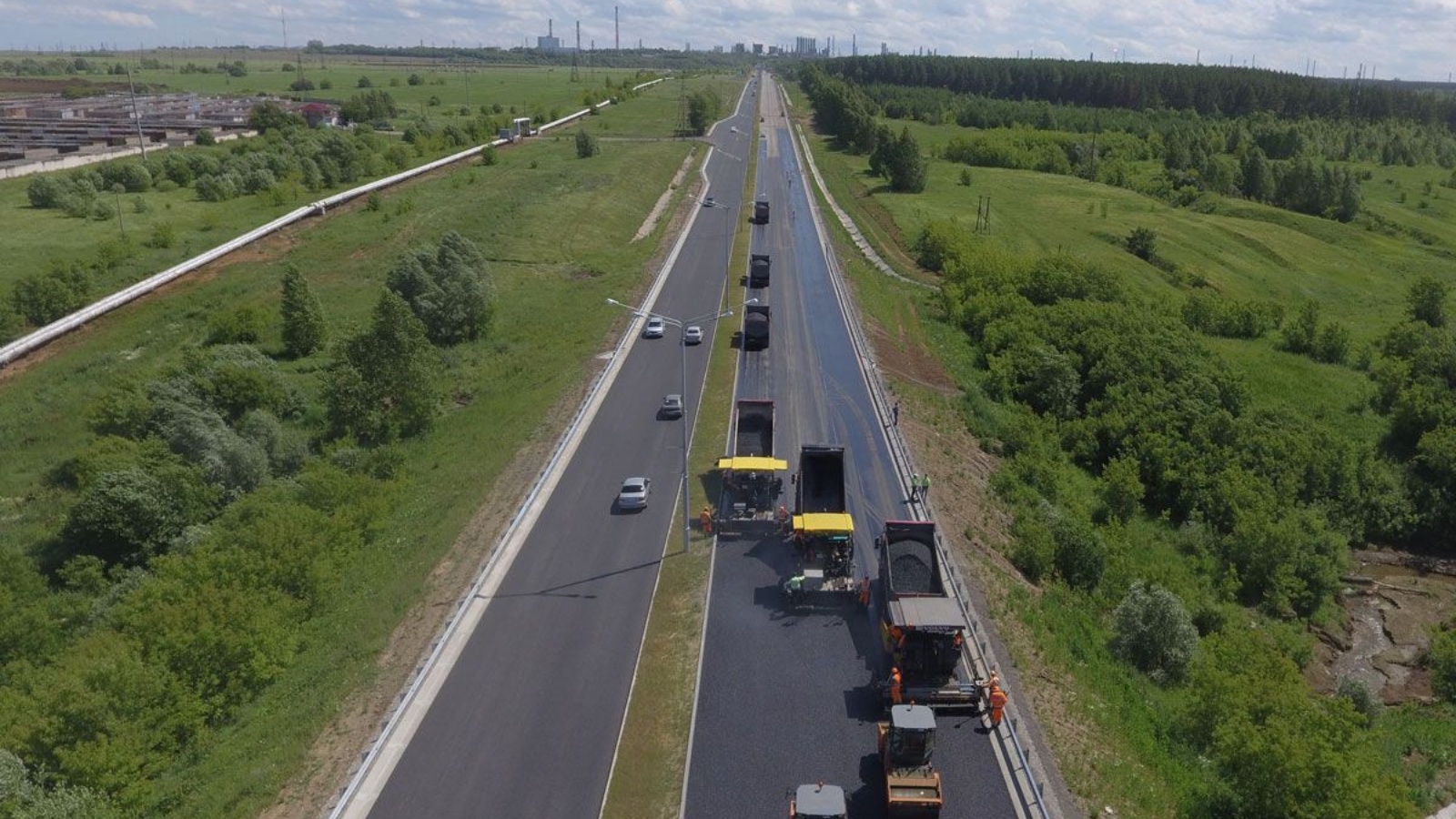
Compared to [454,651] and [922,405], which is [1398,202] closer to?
[922,405]

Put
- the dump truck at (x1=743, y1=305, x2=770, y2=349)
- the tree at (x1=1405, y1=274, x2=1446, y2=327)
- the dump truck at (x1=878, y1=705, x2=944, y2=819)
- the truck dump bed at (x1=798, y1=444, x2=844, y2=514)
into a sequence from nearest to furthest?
the dump truck at (x1=878, y1=705, x2=944, y2=819)
the truck dump bed at (x1=798, y1=444, x2=844, y2=514)
the dump truck at (x1=743, y1=305, x2=770, y2=349)
the tree at (x1=1405, y1=274, x2=1446, y2=327)

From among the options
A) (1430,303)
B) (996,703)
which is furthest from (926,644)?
(1430,303)

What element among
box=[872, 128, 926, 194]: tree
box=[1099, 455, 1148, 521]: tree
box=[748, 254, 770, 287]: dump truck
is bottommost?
box=[1099, 455, 1148, 521]: tree

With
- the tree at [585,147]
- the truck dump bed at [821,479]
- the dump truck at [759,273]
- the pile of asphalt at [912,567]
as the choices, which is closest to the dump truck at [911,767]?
the pile of asphalt at [912,567]

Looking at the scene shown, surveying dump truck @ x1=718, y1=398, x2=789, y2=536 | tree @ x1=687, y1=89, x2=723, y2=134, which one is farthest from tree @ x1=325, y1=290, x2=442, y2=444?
tree @ x1=687, y1=89, x2=723, y2=134

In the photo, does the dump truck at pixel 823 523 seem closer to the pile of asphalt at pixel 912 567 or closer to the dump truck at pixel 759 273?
the pile of asphalt at pixel 912 567

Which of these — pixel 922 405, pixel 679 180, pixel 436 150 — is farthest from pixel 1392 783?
pixel 436 150

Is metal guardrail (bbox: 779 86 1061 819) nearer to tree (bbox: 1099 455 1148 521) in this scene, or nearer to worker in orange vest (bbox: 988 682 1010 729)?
worker in orange vest (bbox: 988 682 1010 729)
